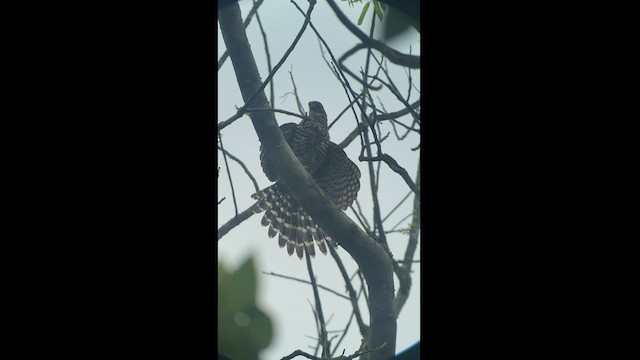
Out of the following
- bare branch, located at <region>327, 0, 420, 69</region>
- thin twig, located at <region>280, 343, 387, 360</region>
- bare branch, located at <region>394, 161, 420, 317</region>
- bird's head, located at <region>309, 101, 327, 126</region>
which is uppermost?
bare branch, located at <region>327, 0, 420, 69</region>

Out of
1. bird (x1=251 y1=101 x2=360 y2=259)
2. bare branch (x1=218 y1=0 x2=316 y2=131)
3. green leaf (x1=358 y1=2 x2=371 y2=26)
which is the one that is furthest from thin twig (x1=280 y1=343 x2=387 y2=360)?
green leaf (x1=358 y1=2 x2=371 y2=26)

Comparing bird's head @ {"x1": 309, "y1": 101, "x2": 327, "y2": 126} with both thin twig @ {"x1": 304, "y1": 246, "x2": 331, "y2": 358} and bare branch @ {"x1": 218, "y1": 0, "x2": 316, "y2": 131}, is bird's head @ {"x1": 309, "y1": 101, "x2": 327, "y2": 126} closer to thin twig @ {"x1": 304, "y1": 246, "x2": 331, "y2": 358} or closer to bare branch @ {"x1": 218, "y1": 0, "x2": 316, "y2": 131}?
bare branch @ {"x1": 218, "y1": 0, "x2": 316, "y2": 131}

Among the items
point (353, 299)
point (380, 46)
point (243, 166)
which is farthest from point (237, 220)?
point (380, 46)

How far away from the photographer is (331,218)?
3.09ft

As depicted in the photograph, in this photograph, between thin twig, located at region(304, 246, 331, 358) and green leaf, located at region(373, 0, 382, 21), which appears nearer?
thin twig, located at region(304, 246, 331, 358)

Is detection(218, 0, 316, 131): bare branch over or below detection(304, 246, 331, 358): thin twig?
over

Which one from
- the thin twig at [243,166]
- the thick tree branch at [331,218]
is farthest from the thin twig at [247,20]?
the thin twig at [243,166]

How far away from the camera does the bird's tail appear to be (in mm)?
879

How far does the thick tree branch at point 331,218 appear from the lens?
877 millimetres

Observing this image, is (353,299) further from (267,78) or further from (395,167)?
(267,78)
